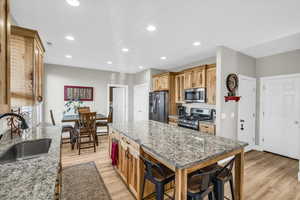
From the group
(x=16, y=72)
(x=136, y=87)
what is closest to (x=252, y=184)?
(x=16, y=72)

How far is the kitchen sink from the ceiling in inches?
69.3

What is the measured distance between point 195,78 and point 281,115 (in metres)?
2.25

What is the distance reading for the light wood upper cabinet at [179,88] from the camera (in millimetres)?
4289

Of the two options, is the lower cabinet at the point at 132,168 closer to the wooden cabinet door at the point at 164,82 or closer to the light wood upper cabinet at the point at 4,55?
the light wood upper cabinet at the point at 4,55

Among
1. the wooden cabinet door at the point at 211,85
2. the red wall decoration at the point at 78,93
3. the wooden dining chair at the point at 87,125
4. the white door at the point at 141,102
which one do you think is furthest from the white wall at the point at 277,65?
the red wall decoration at the point at 78,93

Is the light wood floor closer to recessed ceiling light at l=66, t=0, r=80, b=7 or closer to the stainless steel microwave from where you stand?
the stainless steel microwave

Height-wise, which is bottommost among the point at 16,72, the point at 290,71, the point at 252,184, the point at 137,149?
the point at 252,184

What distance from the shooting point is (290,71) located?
10.7 feet

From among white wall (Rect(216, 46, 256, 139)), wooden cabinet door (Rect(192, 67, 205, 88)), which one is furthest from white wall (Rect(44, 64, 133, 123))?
white wall (Rect(216, 46, 256, 139))

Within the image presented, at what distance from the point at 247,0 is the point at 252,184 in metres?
2.72

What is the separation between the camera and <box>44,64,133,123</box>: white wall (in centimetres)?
472

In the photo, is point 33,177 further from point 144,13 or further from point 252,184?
point 252,184

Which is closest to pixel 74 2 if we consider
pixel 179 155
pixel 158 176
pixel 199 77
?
pixel 179 155

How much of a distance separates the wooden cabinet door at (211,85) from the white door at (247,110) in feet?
2.05
